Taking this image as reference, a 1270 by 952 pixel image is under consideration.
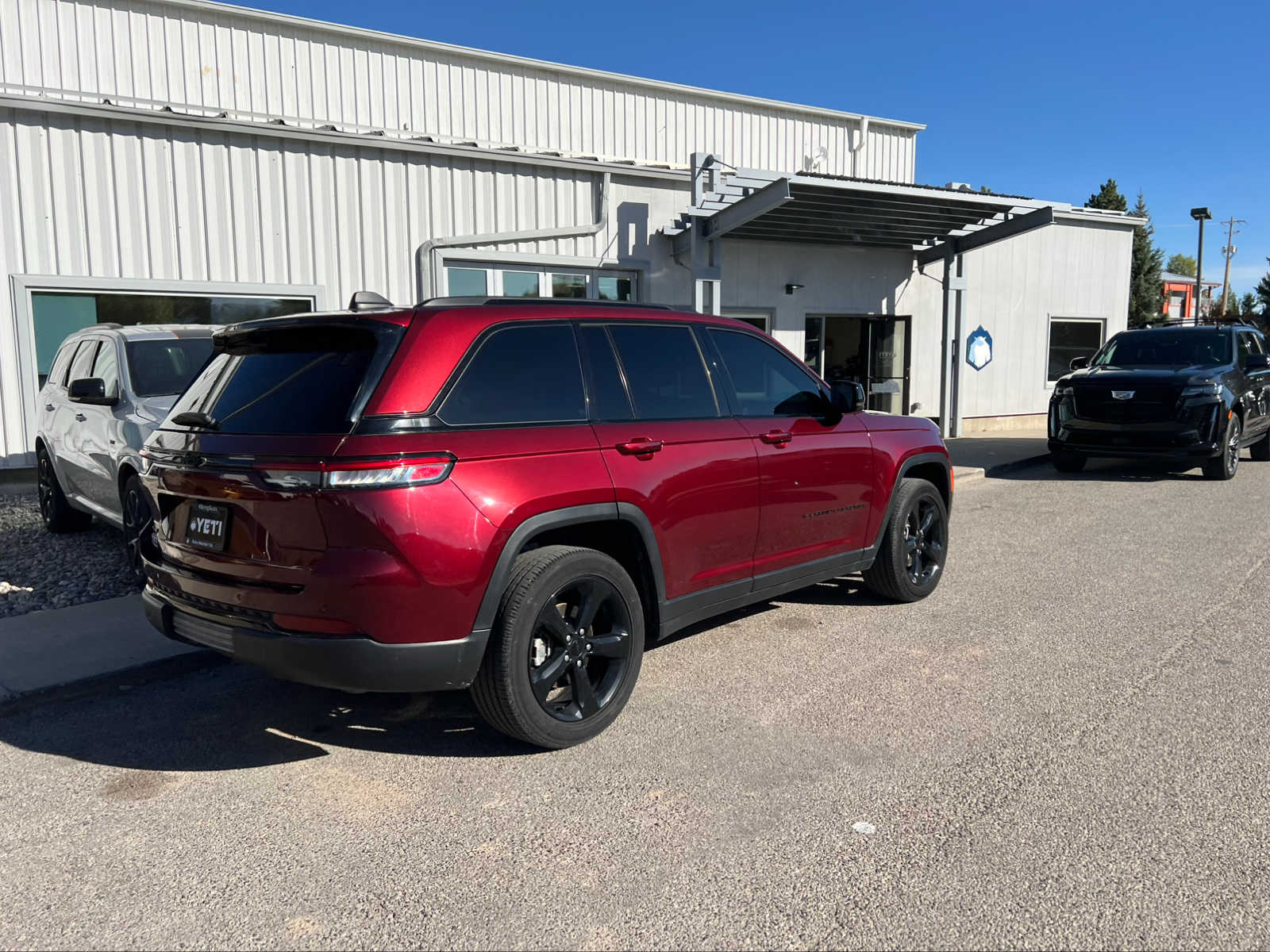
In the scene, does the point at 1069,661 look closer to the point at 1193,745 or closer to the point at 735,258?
the point at 1193,745

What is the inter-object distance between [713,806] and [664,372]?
206 centimetres

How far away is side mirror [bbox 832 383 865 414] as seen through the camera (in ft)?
17.9

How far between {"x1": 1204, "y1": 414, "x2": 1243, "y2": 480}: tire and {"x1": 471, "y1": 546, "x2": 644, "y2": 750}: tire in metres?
10.0

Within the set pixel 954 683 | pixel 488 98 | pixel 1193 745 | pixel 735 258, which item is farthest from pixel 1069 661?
pixel 488 98

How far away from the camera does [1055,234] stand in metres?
18.7

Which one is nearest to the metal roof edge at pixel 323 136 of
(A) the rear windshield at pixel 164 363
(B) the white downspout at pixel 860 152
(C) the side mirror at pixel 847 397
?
(A) the rear windshield at pixel 164 363

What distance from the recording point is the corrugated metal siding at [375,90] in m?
12.8

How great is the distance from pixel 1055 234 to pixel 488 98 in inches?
437

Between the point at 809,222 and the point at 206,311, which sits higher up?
the point at 809,222

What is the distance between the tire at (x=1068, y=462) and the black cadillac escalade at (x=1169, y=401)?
0.01m

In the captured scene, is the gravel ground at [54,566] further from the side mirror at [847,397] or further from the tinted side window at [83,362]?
the side mirror at [847,397]

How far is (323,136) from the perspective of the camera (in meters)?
10.7

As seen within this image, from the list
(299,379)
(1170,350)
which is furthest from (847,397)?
(1170,350)

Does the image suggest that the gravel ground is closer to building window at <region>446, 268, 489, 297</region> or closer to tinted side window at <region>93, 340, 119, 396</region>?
tinted side window at <region>93, 340, 119, 396</region>
